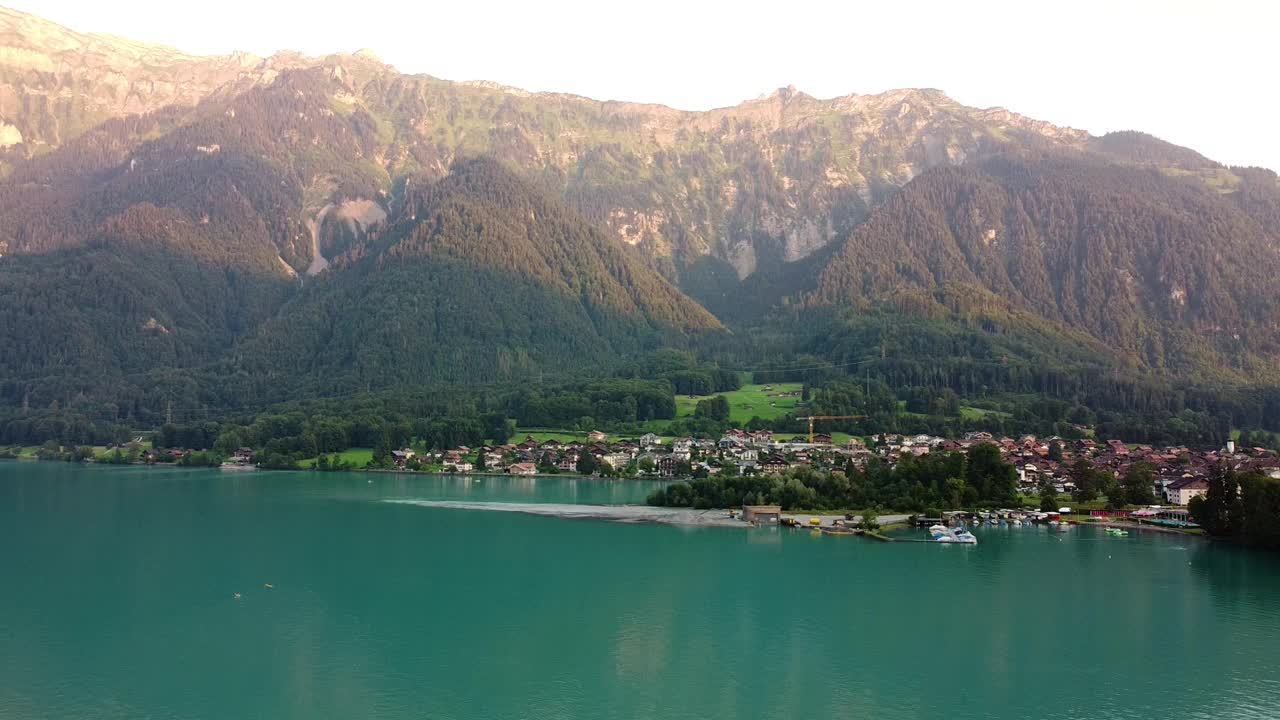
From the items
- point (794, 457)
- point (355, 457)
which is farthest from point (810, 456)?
point (355, 457)

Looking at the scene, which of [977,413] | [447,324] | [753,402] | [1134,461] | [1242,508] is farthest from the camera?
[447,324]

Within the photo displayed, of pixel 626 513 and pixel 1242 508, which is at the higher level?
pixel 1242 508

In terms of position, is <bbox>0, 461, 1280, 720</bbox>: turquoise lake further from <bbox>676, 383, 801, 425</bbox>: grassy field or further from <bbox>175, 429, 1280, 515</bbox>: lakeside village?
<bbox>676, 383, 801, 425</bbox>: grassy field

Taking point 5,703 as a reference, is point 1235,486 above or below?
above

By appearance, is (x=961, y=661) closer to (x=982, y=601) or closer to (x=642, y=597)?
Answer: (x=982, y=601)

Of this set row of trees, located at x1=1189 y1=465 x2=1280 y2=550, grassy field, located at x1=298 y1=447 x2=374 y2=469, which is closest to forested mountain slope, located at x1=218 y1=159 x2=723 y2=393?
grassy field, located at x1=298 y1=447 x2=374 y2=469

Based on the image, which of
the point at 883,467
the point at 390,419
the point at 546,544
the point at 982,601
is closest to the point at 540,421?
the point at 390,419

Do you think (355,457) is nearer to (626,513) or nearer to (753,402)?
(753,402)
